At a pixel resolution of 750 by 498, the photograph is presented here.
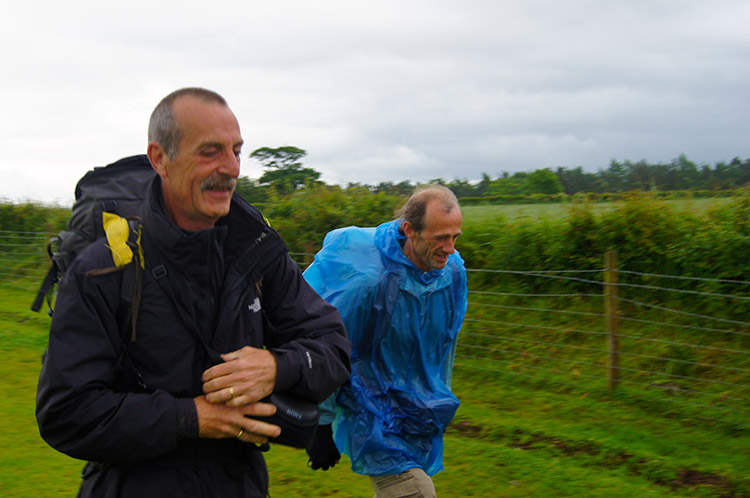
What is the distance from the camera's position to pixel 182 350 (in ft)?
6.93

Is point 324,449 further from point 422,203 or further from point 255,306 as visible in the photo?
point 255,306

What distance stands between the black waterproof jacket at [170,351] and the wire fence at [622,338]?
241 inches

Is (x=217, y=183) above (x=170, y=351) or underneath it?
above

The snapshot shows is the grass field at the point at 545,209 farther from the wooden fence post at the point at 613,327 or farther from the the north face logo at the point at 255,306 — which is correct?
the the north face logo at the point at 255,306

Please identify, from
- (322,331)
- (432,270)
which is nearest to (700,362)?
(432,270)

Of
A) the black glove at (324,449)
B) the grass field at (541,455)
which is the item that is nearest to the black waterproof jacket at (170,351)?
the black glove at (324,449)

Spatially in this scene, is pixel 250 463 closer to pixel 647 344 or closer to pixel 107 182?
pixel 107 182

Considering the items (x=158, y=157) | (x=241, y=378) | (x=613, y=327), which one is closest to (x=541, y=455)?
(x=613, y=327)

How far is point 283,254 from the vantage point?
96.3 inches

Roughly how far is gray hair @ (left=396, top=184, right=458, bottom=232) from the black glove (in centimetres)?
123

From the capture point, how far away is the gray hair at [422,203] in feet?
13.1

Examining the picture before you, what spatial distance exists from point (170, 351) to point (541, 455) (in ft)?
17.3

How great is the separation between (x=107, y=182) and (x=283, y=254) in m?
0.62

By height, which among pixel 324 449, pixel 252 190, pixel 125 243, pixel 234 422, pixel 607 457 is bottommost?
pixel 607 457
